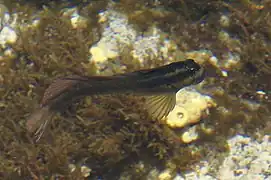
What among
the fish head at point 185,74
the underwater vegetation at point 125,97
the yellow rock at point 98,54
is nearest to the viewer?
the fish head at point 185,74

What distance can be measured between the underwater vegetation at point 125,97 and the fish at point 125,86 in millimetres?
Result: 828

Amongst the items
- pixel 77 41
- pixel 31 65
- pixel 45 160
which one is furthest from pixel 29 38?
pixel 45 160

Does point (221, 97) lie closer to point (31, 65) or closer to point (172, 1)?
point (172, 1)

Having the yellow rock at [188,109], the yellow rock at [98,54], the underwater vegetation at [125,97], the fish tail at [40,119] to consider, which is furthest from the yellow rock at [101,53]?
the fish tail at [40,119]

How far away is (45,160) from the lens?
4.69 m

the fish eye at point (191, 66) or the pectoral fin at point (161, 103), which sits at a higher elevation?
the fish eye at point (191, 66)

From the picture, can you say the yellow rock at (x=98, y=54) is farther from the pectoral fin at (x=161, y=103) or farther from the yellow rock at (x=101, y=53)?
the pectoral fin at (x=161, y=103)

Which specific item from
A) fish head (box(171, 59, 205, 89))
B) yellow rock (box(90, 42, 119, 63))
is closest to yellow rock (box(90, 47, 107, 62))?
yellow rock (box(90, 42, 119, 63))

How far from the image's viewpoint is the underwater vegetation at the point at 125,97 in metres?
4.65

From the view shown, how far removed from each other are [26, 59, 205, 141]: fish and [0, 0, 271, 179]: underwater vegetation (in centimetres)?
83

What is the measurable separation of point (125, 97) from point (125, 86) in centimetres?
119

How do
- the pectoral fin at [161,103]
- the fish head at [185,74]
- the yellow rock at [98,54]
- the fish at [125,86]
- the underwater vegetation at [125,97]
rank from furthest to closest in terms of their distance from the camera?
the yellow rock at [98,54] < the underwater vegetation at [125,97] < the pectoral fin at [161,103] < the fish head at [185,74] < the fish at [125,86]

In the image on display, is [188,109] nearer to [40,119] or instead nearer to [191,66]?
[191,66]

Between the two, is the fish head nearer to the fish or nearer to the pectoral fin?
Answer: the fish
